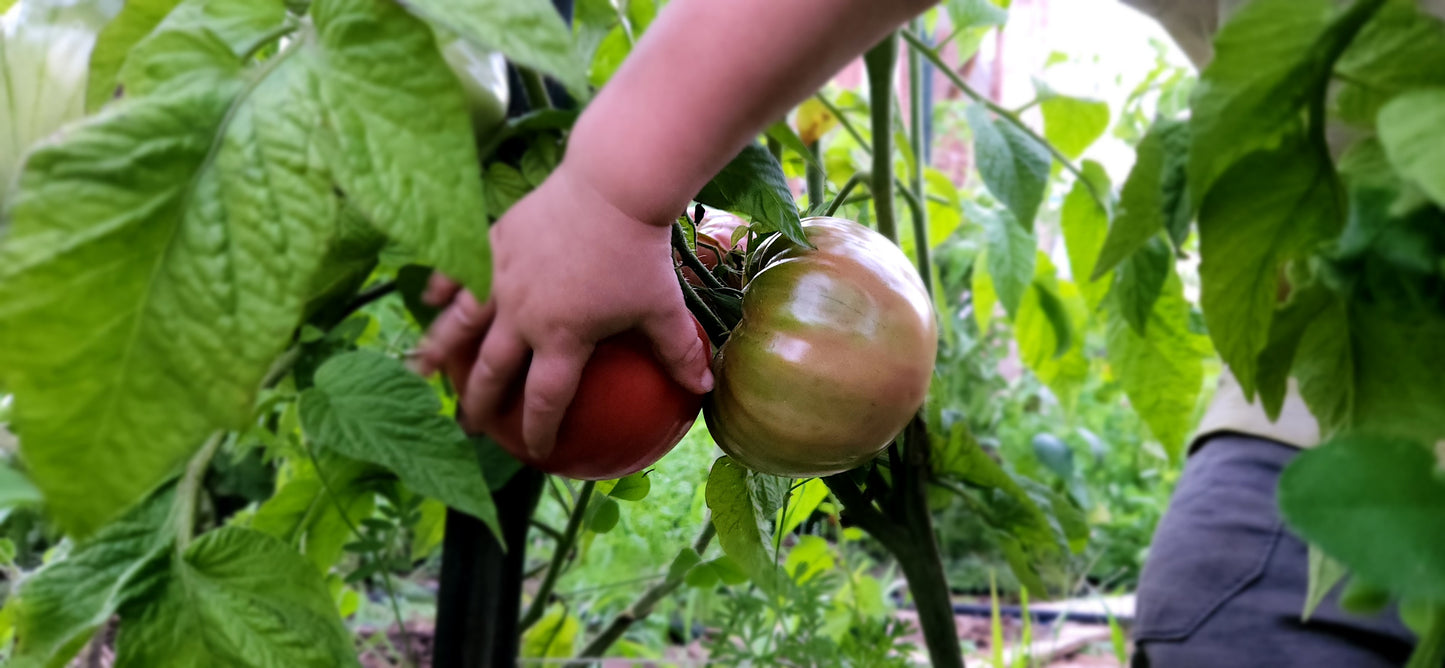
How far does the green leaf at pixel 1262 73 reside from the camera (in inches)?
7.6

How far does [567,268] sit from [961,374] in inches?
55.1

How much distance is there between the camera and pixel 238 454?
60 centimetres

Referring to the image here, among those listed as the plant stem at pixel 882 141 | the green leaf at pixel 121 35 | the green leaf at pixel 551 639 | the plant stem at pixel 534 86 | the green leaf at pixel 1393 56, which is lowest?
the green leaf at pixel 551 639

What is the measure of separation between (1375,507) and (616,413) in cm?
22

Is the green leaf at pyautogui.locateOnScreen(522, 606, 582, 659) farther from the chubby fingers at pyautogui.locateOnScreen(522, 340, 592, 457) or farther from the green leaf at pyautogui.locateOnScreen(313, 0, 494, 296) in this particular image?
the green leaf at pyautogui.locateOnScreen(313, 0, 494, 296)

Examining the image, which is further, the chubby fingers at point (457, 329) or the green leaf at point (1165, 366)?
the green leaf at point (1165, 366)

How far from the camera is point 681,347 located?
1.02 ft

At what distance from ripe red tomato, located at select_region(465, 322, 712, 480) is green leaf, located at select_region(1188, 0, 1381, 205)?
17cm

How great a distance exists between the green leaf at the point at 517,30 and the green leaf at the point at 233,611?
24cm

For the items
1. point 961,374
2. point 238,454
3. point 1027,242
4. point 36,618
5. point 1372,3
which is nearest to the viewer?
point 1372,3

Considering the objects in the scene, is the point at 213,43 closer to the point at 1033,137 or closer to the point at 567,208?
the point at 567,208

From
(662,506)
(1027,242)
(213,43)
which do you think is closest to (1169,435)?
(1027,242)

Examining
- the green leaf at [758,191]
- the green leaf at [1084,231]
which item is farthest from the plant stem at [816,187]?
the green leaf at [1084,231]

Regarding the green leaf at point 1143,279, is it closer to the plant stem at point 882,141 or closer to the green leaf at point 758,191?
the plant stem at point 882,141
